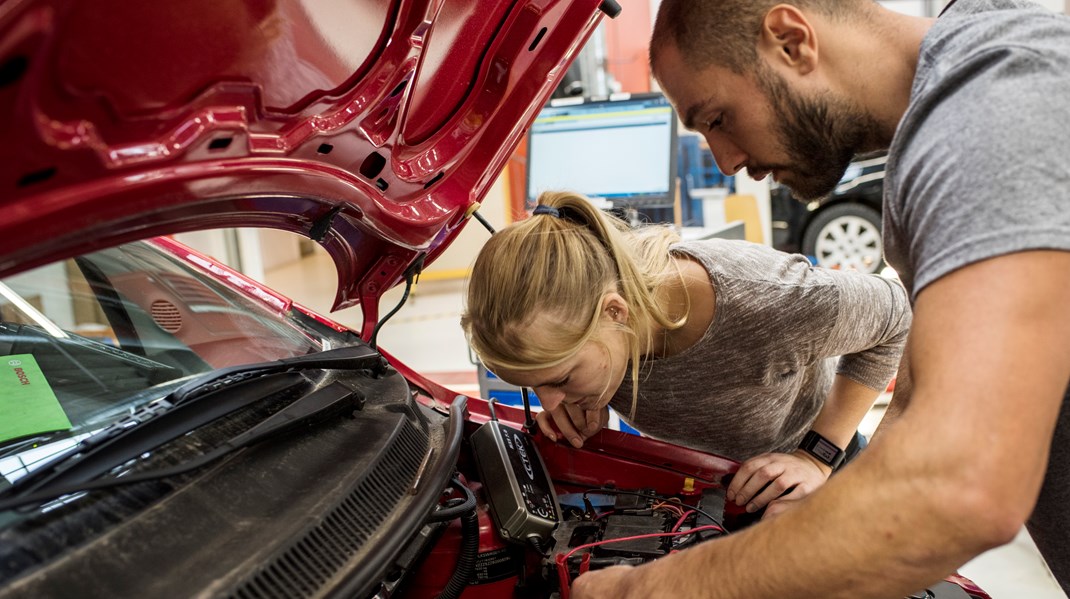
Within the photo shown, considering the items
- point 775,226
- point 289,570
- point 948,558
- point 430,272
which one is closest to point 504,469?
point 289,570

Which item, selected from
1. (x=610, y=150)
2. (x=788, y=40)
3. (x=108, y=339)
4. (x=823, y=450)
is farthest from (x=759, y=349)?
(x=610, y=150)

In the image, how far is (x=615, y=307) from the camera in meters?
1.37

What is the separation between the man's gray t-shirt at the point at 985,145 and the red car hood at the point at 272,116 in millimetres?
572

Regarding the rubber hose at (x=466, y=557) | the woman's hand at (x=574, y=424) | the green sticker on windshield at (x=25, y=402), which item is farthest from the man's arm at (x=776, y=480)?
the green sticker on windshield at (x=25, y=402)

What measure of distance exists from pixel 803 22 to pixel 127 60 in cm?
73

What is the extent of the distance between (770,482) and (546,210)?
0.61 m

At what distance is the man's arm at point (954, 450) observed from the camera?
701 mm

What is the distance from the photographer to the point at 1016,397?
0.70 m

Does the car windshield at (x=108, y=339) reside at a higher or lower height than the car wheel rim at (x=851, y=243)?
higher

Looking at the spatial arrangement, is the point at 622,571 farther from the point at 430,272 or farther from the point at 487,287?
the point at 430,272

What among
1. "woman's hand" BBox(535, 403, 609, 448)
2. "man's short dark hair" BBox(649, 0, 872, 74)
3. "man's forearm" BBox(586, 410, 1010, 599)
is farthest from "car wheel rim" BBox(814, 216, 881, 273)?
"man's forearm" BBox(586, 410, 1010, 599)

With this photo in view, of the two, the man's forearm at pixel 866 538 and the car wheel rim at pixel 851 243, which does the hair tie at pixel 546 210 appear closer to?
the man's forearm at pixel 866 538

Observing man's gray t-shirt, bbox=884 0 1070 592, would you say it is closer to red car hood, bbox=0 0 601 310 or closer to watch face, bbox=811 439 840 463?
→ red car hood, bbox=0 0 601 310

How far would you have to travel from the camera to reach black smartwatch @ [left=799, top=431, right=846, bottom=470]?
156 centimetres
